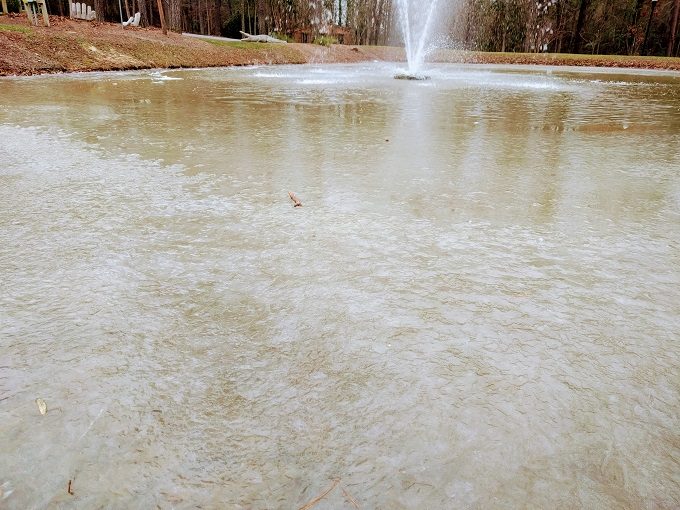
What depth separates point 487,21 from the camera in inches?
1239

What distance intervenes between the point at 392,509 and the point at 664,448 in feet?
1.96

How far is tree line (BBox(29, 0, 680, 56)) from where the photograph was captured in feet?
95.3

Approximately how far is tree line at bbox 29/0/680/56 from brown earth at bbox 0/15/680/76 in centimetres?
741

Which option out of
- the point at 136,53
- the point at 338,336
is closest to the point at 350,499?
the point at 338,336

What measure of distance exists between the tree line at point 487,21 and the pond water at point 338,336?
29433 millimetres

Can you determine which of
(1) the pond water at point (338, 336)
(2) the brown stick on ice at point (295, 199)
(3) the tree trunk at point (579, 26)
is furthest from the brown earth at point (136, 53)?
(2) the brown stick on ice at point (295, 199)

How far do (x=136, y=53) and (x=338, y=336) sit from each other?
15.2 meters

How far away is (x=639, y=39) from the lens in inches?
1133

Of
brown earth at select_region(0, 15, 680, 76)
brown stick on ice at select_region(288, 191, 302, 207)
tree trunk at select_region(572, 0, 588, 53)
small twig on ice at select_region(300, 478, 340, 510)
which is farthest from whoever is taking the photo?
tree trunk at select_region(572, 0, 588, 53)

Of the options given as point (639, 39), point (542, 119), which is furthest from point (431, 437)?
point (639, 39)

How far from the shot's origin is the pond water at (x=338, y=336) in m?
0.87

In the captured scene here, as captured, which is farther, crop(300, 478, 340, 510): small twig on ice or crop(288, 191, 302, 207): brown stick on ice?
crop(288, 191, 302, 207): brown stick on ice

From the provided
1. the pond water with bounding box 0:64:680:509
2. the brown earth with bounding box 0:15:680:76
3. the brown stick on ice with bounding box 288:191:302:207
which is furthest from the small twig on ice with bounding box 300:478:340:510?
the brown earth with bounding box 0:15:680:76

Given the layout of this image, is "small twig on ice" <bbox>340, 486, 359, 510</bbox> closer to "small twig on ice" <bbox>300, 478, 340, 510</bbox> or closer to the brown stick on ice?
"small twig on ice" <bbox>300, 478, 340, 510</bbox>
